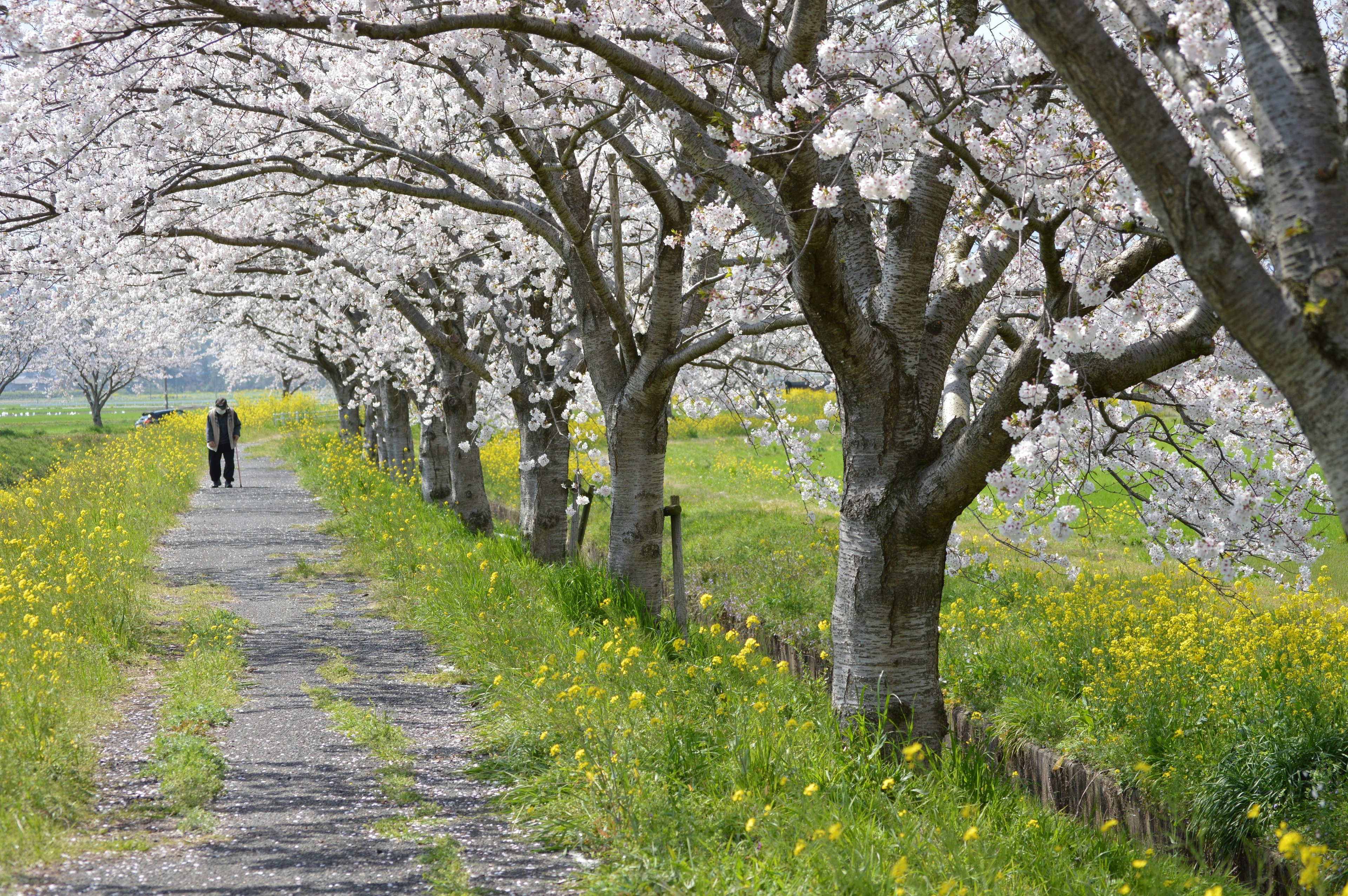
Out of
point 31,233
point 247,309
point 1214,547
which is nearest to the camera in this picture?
point 1214,547

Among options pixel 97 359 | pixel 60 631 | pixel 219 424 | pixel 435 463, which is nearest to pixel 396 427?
pixel 219 424

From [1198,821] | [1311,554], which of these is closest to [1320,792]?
[1198,821]

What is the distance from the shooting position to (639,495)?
7605 millimetres

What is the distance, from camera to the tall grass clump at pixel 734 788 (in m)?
3.57

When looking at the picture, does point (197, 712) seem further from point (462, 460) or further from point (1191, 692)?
point (462, 460)

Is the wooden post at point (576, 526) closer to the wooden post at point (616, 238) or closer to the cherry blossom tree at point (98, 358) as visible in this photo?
the wooden post at point (616, 238)

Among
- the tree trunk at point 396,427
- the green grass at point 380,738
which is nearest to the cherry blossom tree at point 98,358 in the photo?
the tree trunk at point 396,427

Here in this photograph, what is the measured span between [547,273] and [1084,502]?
7083 mm

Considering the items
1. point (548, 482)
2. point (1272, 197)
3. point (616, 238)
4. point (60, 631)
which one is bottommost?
point (60, 631)

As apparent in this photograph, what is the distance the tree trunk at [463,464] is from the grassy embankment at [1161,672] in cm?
304

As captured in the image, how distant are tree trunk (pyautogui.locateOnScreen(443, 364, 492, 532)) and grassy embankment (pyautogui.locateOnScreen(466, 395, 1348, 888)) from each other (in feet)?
9.98

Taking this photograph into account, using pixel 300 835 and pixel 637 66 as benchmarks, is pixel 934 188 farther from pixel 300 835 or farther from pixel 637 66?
pixel 300 835

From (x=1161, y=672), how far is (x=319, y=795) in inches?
228

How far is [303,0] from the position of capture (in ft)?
15.5
